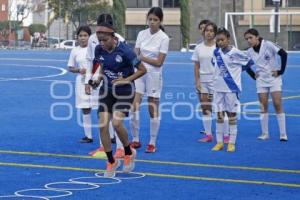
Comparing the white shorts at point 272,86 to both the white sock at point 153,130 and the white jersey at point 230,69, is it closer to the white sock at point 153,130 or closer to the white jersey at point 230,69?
the white jersey at point 230,69

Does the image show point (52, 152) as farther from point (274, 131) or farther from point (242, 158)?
point (274, 131)

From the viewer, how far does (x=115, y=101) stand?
949cm

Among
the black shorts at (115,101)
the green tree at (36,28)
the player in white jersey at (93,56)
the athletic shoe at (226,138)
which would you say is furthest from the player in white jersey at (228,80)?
the green tree at (36,28)

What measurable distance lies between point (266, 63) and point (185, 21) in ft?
182

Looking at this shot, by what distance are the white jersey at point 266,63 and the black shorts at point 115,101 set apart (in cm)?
387

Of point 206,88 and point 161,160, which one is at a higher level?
point 206,88

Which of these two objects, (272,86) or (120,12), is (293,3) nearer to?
(120,12)

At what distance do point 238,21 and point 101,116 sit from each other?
167 feet

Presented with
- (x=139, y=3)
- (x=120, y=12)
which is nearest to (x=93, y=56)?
(x=120, y=12)

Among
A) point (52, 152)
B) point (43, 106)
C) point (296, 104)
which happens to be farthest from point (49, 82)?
point (52, 152)

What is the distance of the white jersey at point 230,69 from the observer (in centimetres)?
1168

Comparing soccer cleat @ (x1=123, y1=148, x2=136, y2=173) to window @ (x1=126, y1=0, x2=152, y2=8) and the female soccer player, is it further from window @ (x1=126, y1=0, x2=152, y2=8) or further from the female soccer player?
window @ (x1=126, y1=0, x2=152, y2=8)

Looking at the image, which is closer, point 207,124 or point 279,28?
point 207,124

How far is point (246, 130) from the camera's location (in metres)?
14.2
